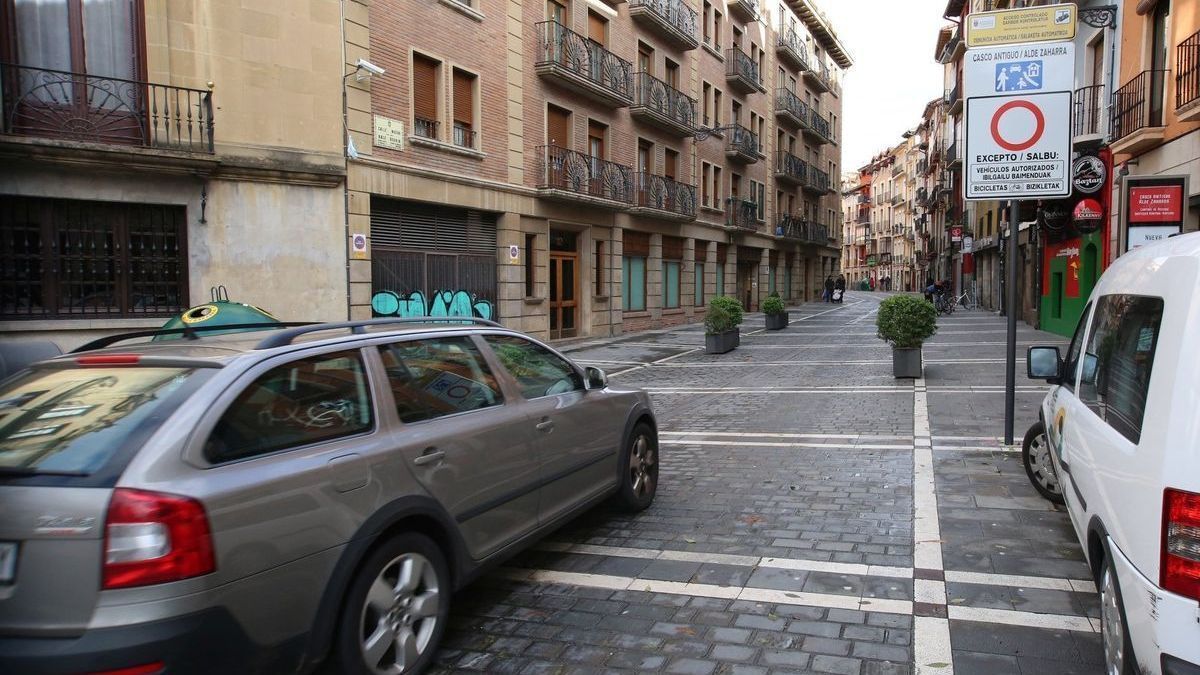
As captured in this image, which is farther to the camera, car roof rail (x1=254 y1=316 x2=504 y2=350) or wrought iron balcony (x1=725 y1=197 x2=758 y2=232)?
wrought iron balcony (x1=725 y1=197 x2=758 y2=232)

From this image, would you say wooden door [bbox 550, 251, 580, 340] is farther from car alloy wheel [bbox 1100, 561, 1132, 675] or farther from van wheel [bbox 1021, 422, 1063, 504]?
car alloy wheel [bbox 1100, 561, 1132, 675]

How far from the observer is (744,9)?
3306cm

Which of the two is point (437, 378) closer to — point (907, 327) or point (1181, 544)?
point (1181, 544)

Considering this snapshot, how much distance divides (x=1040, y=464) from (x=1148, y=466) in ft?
12.5

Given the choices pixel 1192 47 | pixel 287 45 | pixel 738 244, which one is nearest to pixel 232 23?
pixel 287 45

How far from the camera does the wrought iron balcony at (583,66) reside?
66.6 ft

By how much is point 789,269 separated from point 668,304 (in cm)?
1918

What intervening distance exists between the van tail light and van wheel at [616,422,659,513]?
345cm

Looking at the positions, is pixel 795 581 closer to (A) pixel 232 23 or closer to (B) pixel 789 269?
(A) pixel 232 23

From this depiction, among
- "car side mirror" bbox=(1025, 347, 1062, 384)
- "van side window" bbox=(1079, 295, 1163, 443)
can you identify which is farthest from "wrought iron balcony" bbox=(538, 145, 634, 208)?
"van side window" bbox=(1079, 295, 1163, 443)

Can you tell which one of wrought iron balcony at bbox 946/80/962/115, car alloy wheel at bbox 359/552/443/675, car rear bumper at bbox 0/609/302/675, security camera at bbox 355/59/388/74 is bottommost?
car alloy wheel at bbox 359/552/443/675

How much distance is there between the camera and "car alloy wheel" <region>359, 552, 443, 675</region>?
3145 mm

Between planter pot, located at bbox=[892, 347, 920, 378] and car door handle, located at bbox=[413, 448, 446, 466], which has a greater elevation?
car door handle, located at bbox=[413, 448, 446, 466]

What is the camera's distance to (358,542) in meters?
3.03
